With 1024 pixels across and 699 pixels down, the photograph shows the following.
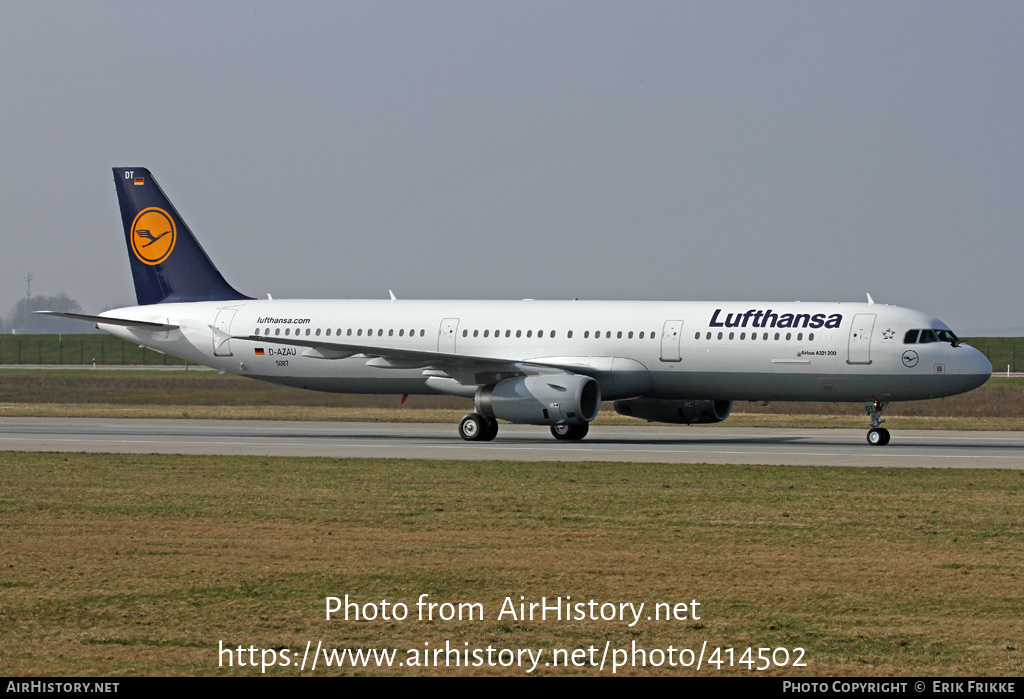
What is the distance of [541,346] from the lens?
3675 centimetres

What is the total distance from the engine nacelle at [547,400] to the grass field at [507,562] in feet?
28.7

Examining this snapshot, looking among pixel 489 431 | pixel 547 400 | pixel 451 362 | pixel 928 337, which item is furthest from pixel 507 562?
pixel 928 337

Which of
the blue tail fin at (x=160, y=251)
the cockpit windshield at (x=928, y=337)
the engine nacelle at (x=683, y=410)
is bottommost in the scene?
the engine nacelle at (x=683, y=410)

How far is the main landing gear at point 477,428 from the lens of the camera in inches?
1372

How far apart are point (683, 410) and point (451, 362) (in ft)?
22.1

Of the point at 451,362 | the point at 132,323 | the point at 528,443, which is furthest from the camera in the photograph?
the point at 132,323

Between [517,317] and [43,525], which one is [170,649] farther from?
[517,317]

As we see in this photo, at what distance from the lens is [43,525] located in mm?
16781

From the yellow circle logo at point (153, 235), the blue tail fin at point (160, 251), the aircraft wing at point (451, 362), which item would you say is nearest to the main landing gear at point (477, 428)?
the aircraft wing at point (451, 362)

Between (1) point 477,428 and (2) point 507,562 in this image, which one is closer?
(2) point 507,562

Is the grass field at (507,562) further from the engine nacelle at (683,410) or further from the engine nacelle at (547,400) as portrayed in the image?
the engine nacelle at (683,410)

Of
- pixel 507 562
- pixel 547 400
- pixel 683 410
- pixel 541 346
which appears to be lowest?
pixel 507 562

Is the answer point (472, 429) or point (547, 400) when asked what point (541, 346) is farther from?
point (547, 400)

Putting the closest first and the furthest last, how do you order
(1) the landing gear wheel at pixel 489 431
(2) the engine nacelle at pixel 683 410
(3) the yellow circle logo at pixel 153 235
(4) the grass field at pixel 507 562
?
1. (4) the grass field at pixel 507 562
2. (1) the landing gear wheel at pixel 489 431
3. (2) the engine nacelle at pixel 683 410
4. (3) the yellow circle logo at pixel 153 235
